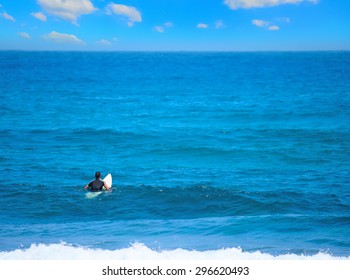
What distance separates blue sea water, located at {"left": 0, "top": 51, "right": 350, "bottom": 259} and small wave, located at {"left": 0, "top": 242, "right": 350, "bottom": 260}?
5cm

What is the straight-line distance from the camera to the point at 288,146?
27188mm

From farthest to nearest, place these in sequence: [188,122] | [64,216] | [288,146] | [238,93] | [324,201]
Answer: [238,93] < [188,122] < [288,146] < [324,201] < [64,216]

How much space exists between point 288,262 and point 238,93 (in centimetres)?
4682

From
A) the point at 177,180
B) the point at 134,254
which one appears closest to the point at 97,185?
the point at 177,180

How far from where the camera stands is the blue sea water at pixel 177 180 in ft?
43.3

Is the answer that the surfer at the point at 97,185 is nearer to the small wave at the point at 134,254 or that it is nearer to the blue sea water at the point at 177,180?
the blue sea water at the point at 177,180

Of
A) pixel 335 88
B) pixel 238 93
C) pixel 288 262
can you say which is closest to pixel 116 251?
pixel 288 262

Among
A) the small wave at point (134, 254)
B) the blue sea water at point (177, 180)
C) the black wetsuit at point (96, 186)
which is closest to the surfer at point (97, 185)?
the black wetsuit at point (96, 186)

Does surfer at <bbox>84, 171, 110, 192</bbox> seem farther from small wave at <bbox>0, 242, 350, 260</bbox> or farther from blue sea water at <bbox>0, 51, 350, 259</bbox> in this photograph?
small wave at <bbox>0, 242, 350, 260</bbox>

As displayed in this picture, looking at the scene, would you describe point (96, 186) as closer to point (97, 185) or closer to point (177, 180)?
point (97, 185)

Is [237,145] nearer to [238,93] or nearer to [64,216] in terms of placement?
[64,216]

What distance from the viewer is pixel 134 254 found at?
11719 mm

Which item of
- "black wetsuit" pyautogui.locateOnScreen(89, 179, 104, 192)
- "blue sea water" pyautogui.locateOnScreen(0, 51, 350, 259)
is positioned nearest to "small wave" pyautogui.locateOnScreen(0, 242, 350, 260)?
"blue sea water" pyautogui.locateOnScreen(0, 51, 350, 259)

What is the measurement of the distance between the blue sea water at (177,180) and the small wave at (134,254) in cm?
5
